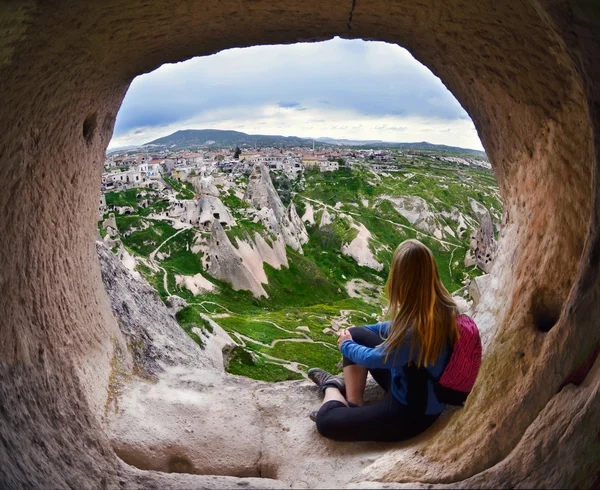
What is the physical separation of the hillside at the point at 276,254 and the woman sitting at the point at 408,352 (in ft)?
31.0

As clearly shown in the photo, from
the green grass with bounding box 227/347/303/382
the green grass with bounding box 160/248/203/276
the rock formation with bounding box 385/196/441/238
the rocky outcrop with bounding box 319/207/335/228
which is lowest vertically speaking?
the green grass with bounding box 227/347/303/382

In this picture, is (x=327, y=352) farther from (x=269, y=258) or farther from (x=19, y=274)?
(x=19, y=274)

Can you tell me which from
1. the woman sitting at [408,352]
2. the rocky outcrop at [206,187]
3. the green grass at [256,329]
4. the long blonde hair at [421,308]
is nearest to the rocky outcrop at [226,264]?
the green grass at [256,329]

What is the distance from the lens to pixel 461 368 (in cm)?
327

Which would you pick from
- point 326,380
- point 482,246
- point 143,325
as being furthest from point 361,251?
point 326,380

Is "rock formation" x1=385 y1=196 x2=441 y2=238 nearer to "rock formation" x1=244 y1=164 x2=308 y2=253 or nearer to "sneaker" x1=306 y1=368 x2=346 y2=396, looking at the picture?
"rock formation" x1=244 y1=164 x2=308 y2=253

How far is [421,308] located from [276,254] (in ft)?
98.2

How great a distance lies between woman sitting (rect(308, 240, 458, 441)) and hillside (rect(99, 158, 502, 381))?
31.0ft

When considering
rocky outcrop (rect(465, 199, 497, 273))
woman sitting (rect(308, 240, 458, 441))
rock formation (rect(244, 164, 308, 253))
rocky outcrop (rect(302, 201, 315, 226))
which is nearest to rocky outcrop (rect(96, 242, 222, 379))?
woman sitting (rect(308, 240, 458, 441))

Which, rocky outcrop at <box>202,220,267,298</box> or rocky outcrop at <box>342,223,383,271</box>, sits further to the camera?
rocky outcrop at <box>342,223,383,271</box>

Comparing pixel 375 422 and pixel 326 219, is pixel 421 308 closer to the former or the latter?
pixel 375 422

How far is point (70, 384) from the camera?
3.73 m

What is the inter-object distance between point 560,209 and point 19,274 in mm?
3996

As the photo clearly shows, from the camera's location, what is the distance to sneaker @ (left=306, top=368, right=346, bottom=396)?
438 cm
